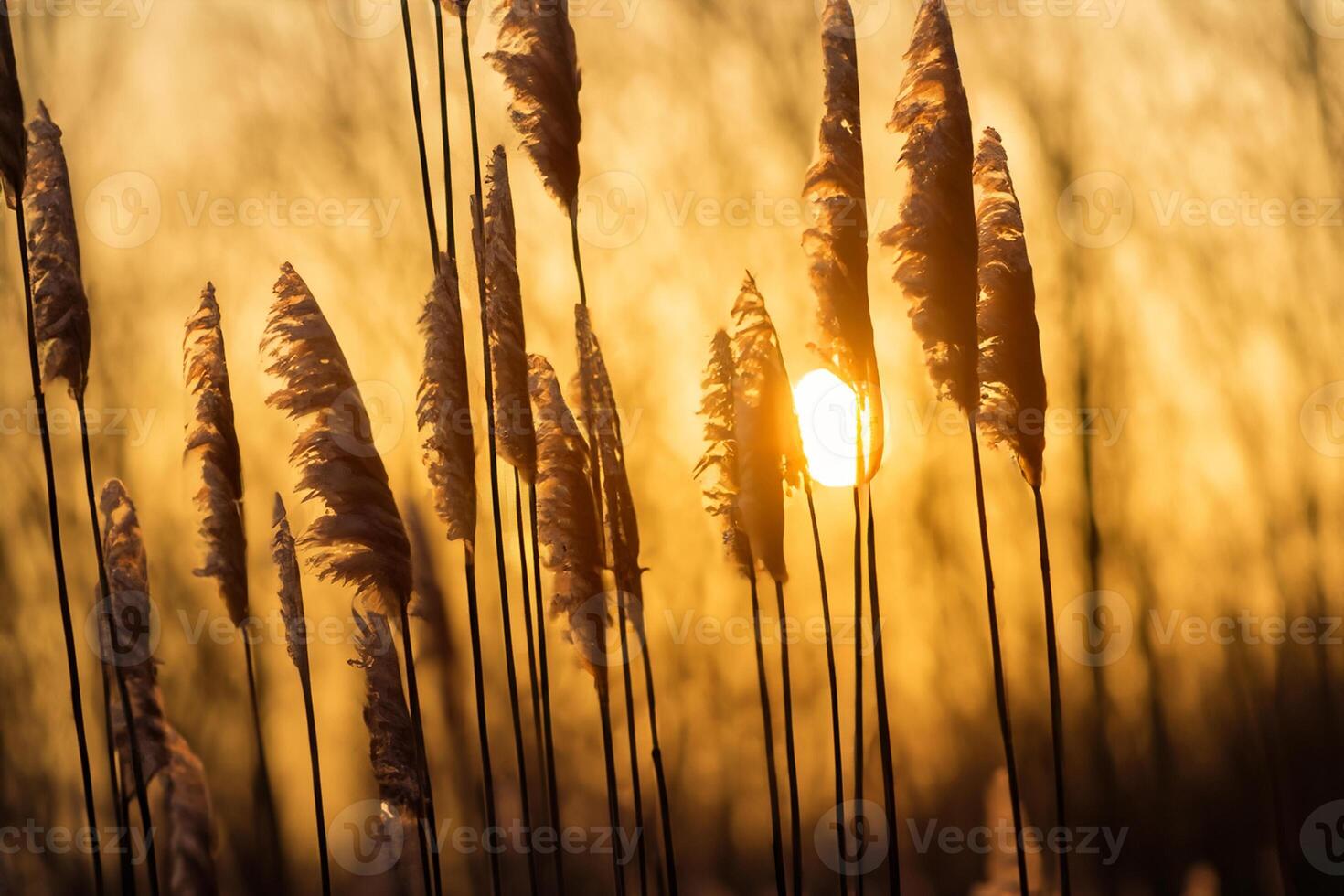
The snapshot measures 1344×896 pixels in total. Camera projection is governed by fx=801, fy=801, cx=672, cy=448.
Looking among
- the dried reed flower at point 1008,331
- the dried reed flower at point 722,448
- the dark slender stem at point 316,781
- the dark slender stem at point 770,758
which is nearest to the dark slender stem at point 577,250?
the dried reed flower at point 722,448

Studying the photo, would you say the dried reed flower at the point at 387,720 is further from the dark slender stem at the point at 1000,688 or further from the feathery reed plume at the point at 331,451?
the dark slender stem at the point at 1000,688

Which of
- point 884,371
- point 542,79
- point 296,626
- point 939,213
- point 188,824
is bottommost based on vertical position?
point 188,824

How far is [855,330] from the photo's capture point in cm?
194

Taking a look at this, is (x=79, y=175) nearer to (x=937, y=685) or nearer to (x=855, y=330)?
(x=855, y=330)

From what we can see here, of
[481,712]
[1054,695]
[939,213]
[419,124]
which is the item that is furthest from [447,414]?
[1054,695]

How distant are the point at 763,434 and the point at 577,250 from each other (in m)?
0.71

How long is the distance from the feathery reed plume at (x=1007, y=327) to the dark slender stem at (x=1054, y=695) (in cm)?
20

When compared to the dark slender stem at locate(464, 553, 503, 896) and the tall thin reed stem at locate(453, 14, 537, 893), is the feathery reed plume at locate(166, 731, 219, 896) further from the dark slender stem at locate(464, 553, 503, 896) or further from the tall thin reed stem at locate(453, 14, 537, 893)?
the tall thin reed stem at locate(453, 14, 537, 893)

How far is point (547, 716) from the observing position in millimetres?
2113

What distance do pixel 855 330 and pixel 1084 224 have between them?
84 centimetres

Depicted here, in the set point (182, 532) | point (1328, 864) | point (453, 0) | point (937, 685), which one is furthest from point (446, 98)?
point (1328, 864)

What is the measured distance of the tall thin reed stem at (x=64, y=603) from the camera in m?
2.24

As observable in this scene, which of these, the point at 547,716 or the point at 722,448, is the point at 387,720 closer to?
the point at 547,716

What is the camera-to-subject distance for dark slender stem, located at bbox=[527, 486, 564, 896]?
2.12 m
